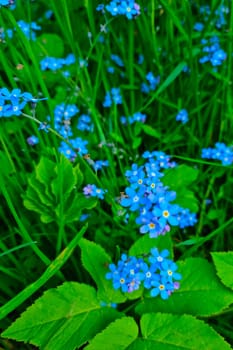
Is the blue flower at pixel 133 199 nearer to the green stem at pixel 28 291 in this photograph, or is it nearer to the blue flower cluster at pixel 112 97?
the green stem at pixel 28 291

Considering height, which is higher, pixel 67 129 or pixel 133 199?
pixel 67 129

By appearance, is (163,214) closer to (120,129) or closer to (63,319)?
(63,319)

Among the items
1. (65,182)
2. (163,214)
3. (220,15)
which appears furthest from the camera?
(220,15)

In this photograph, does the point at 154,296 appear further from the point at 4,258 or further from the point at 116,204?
the point at 4,258

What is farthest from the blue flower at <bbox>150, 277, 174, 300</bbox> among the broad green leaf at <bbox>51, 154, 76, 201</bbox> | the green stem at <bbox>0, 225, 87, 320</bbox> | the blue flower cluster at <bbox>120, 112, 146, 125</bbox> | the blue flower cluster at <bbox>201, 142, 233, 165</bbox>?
the blue flower cluster at <bbox>120, 112, 146, 125</bbox>

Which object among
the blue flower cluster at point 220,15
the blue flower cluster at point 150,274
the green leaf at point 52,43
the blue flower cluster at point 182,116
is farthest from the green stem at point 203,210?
the green leaf at point 52,43

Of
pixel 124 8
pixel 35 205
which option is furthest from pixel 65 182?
pixel 124 8

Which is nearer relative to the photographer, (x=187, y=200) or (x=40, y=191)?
(x=40, y=191)
